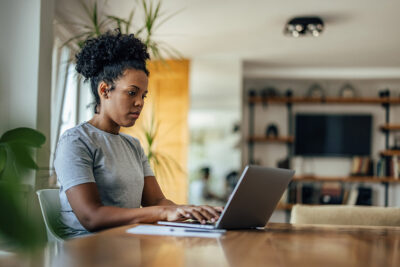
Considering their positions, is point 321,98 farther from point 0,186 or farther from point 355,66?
point 0,186

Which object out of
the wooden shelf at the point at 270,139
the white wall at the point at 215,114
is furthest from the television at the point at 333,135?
the white wall at the point at 215,114

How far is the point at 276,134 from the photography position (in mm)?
7043

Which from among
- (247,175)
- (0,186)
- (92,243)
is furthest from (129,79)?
(0,186)

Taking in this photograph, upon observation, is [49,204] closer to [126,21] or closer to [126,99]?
[126,99]

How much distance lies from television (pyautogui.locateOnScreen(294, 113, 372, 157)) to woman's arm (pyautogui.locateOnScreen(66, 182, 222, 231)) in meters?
5.95

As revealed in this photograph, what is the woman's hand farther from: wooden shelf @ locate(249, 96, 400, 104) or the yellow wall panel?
wooden shelf @ locate(249, 96, 400, 104)

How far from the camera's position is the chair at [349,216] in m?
2.03

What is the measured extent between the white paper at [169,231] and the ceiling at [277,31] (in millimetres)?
3134

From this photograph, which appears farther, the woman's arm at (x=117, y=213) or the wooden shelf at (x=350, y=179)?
the wooden shelf at (x=350, y=179)

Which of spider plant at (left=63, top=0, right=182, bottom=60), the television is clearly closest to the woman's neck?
spider plant at (left=63, top=0, right=182, bottom=60)

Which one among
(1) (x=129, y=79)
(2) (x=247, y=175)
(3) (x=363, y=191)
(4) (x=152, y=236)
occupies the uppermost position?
(1) (x=129, y=79)

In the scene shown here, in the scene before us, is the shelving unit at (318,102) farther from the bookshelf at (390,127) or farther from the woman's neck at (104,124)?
the woman's neck at (104,124)

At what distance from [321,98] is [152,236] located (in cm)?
623

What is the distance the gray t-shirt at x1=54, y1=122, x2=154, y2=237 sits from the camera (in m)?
1.43
